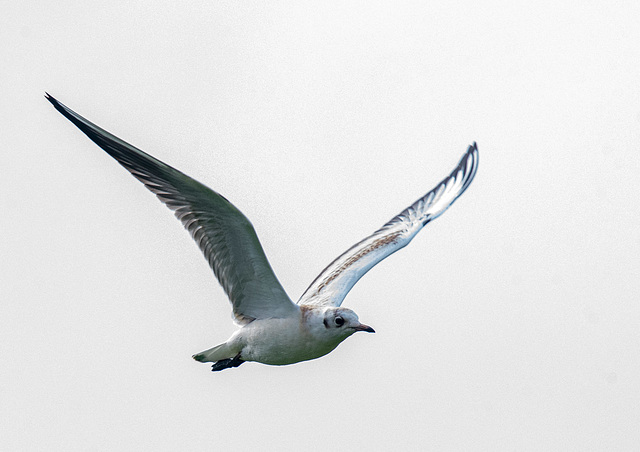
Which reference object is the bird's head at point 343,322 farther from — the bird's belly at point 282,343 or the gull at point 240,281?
the bird's belly at point 282,343

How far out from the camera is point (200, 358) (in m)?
10.6

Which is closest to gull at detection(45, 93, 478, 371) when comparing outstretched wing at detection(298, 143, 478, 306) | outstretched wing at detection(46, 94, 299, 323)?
outstretched wing at detection(46, 94, 299, 323)

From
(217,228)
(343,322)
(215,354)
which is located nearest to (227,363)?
(215,354)

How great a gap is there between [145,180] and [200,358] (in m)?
2.25

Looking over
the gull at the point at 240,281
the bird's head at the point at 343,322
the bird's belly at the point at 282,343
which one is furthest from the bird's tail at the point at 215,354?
the bird's head at the point at 343,322

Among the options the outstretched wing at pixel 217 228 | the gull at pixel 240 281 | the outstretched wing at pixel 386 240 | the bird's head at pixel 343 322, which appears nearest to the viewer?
the outstretched wing at pixel 217 228

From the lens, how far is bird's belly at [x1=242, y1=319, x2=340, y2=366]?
10.1 metres

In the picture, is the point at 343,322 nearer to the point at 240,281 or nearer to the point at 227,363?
the point at 240,281

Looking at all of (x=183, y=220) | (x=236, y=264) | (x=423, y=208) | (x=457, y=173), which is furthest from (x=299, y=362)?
(x=457, y=173)

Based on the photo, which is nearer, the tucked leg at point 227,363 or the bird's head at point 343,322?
the bird's head at point 343,322

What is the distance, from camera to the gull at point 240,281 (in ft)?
30.5

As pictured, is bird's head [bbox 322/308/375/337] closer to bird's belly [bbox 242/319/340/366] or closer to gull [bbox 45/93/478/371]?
gull [bbox 45/93/478/371]

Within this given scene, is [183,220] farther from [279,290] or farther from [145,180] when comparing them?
[279,290]

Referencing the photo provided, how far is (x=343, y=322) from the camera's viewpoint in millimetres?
10016
